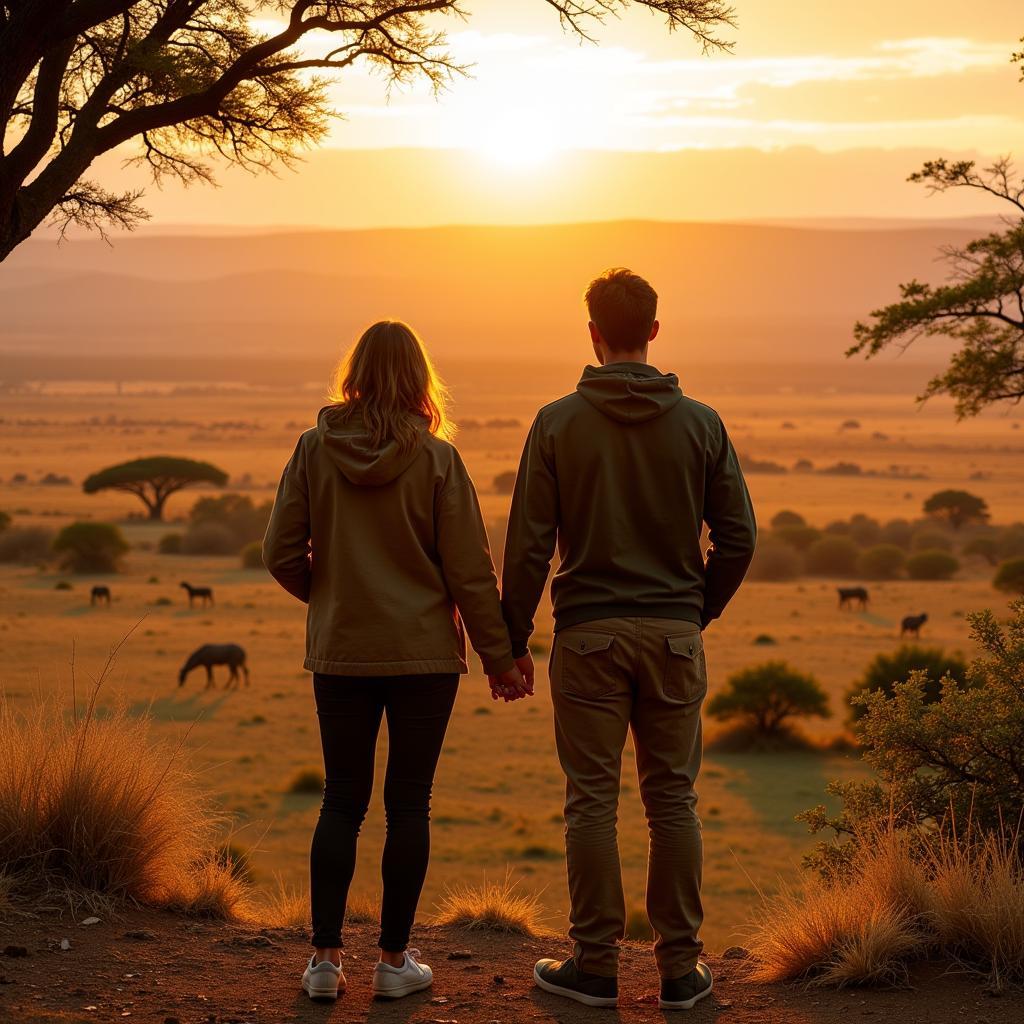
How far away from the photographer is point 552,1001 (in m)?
4.67

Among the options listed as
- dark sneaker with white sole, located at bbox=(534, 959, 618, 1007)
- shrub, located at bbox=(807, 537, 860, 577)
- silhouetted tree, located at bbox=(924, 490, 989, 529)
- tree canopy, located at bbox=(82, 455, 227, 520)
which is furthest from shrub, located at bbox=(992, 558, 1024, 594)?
dark sneaker with white sole, located at bbox=(534, 959, 618, 1007)

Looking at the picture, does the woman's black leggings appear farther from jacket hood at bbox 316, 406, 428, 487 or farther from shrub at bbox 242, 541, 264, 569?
shrub at bbox 242, 541, 264, 569

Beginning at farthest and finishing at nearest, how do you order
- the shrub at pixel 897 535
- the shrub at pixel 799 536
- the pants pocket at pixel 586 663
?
1. the shrub at pixel 897 535
2. the shrub at pixel 799 536
3. the pants pocket at pixel 586 663

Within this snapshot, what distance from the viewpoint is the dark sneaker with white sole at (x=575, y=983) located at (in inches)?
179

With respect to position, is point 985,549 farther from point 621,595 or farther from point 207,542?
point 621,595

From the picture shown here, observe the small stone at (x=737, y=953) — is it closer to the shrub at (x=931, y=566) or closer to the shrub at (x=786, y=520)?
the shrub at (x=931, y=566)

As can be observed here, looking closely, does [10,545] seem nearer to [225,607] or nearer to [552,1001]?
[225,607]

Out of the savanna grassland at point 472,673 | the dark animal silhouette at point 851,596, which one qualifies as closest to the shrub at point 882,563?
the savanna grassland at point 472,673

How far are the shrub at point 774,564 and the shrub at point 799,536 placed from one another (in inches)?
141

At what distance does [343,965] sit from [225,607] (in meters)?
44.5

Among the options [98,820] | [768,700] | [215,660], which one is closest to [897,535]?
[768,700]

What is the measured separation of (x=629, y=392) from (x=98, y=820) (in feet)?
9.28

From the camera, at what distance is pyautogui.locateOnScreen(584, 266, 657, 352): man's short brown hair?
4.43m

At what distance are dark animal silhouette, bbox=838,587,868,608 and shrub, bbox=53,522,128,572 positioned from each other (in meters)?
28.9
